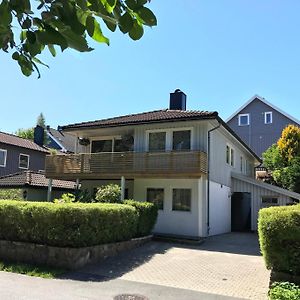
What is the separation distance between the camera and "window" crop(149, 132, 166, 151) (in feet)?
75.1

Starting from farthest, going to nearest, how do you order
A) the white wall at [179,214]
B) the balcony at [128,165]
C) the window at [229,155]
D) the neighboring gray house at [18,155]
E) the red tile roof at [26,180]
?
the neighboring gray house at [18,155] < the window at [229,155] < the red tile roof at [26,180] < the white wall at [179,214] < the balcony at [128,165]

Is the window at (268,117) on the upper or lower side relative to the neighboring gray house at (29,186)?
upper

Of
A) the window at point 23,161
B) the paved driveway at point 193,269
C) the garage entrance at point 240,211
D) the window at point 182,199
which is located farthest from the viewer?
the window at point 23,161

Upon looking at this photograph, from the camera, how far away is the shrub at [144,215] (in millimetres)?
17453

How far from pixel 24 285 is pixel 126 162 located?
12.8 meters

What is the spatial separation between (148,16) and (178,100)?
25.0m

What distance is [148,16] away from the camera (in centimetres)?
177

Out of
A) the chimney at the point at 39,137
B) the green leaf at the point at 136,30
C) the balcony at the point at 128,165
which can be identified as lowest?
the green leaf at the point at 136,30

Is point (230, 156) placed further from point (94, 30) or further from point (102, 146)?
point (94, 30)

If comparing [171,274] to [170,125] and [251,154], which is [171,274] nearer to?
[170,125]

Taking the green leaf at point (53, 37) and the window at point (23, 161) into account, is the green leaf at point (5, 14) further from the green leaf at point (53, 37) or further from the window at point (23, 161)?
the window at point (23, 161)

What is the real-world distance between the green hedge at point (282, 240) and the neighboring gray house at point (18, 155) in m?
27.1

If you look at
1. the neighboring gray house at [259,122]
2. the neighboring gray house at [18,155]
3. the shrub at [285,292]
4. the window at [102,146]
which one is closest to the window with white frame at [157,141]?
the window at [102,146]

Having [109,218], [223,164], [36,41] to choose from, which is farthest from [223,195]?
[36,41]
